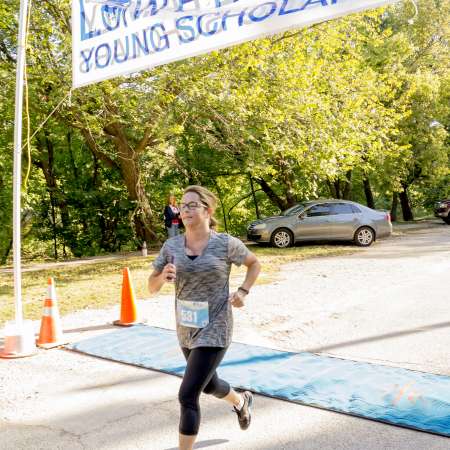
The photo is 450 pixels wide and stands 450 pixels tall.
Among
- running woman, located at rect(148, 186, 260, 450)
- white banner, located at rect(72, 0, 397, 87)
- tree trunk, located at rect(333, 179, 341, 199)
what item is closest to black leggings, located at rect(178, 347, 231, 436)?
running woman, located at rect(148, 186, 260, 450)

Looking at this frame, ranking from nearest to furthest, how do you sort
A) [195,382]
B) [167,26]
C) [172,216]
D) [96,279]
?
[195,382], [167,26], [96,279], [172,216]

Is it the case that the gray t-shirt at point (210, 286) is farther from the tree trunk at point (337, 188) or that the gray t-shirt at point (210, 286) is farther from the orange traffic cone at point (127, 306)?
the tree trunk at point (337, 188)

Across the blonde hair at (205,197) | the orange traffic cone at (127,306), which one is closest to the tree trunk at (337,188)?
the orange traffic cone at (127,306)

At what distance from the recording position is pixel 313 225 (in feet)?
56.6

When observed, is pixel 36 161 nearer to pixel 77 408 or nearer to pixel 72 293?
pixel 72 293

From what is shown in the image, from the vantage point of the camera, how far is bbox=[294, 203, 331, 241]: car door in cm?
1723

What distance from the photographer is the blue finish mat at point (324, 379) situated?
13.9 ft

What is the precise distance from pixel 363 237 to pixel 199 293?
14.5 m

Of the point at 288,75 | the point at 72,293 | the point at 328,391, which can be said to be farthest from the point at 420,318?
the point at 288,75

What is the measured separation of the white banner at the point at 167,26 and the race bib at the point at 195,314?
2.87 m

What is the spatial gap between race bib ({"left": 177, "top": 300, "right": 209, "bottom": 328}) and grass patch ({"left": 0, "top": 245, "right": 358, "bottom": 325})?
538cm

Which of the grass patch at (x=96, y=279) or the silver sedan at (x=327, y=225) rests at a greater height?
the silver sedan at (x=327, y=225)

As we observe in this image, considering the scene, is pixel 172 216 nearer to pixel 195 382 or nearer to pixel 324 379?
pixel 324 379

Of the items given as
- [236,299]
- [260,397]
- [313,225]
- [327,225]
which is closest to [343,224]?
[327,225]
